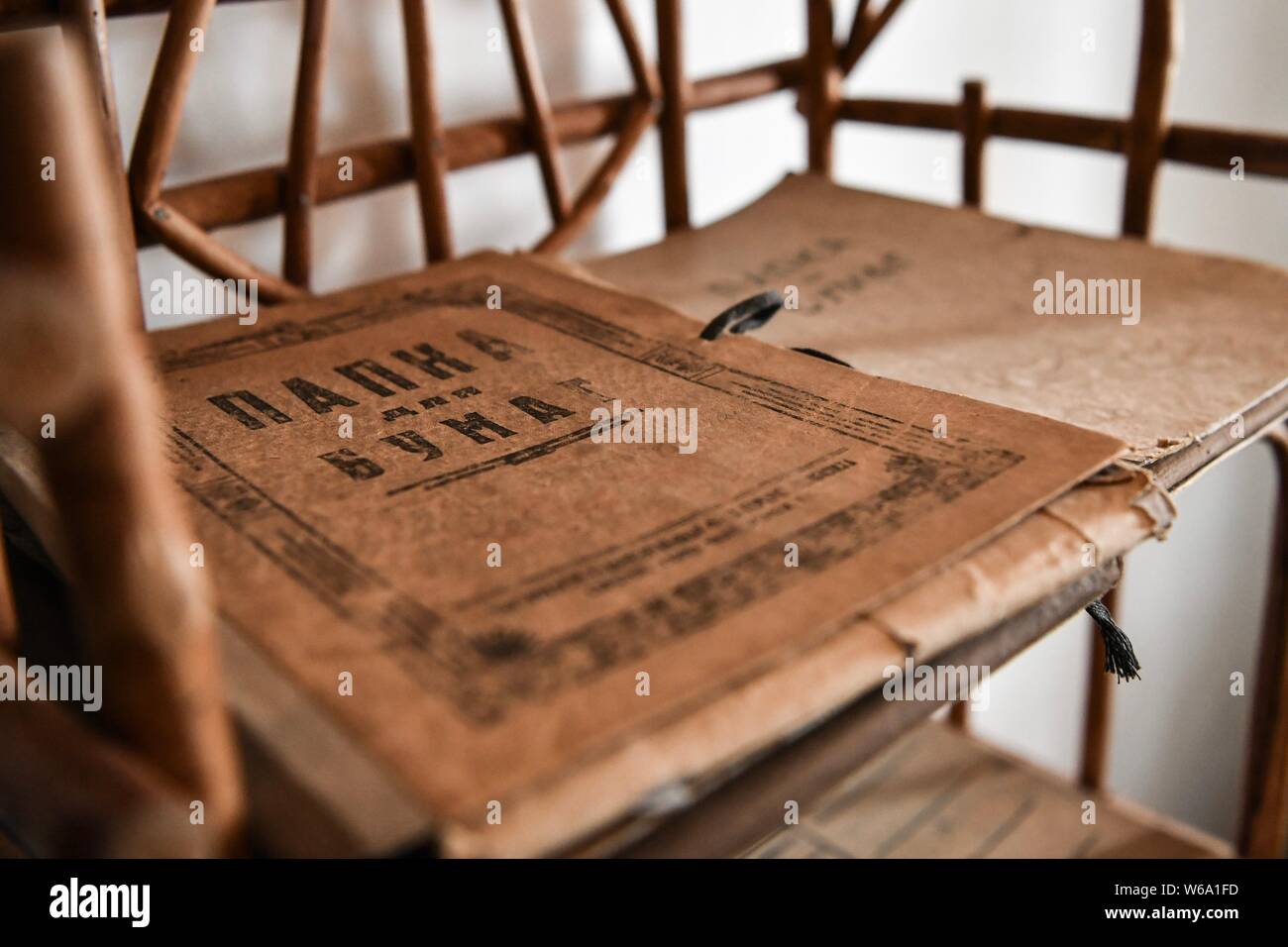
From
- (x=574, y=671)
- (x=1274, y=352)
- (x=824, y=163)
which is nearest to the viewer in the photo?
(x=574, y=671)

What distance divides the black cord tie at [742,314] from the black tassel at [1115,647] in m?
0.23

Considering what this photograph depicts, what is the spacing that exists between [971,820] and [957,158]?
2.60ft

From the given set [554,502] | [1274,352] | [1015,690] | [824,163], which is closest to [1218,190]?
[1015,690]

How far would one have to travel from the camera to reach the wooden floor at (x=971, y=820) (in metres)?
0.99

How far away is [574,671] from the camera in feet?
1.18

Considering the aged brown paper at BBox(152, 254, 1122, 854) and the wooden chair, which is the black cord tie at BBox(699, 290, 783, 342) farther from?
the wooden chair

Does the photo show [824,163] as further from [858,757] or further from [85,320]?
[85,320]

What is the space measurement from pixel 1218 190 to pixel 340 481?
5.25 ft

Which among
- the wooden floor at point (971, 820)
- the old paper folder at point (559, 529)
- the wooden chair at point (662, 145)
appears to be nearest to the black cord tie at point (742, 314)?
the old paper folder at point (559, 529)

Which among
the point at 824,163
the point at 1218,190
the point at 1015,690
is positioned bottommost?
the point at 1015,690
